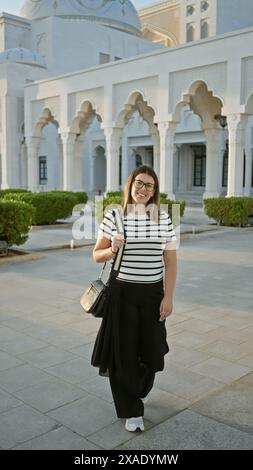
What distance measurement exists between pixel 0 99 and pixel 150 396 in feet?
89.9

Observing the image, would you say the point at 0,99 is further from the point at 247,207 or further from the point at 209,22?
the point at 209,22

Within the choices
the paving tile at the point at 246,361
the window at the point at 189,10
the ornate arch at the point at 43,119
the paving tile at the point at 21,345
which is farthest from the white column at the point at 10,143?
the paving tile at the point at 246,361

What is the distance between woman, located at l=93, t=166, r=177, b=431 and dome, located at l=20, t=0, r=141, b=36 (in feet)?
126

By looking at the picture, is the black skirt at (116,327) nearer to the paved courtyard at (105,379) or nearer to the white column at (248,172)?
the paved courtyard at (105,379)

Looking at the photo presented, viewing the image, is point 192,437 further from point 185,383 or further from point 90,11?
point 90,11

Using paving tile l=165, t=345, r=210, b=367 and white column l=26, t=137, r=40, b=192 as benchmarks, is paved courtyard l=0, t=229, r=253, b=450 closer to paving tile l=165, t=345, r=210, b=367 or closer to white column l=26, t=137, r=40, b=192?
paving tile l=165, t=345, r=210, b=367

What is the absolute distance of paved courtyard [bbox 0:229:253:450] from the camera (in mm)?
2887

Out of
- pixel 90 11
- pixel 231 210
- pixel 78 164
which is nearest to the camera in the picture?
pixel 231 210

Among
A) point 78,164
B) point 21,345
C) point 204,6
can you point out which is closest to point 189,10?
point 204,6

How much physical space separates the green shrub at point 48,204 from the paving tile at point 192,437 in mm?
11741

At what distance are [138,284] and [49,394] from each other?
117 centimetres

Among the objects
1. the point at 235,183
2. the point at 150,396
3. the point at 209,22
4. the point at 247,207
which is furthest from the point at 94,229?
the point at 209,22

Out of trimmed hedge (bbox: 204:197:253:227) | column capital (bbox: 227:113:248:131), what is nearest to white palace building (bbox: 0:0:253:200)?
column capital (bbox: 227:113:248:131)

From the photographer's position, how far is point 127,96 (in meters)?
20.1
